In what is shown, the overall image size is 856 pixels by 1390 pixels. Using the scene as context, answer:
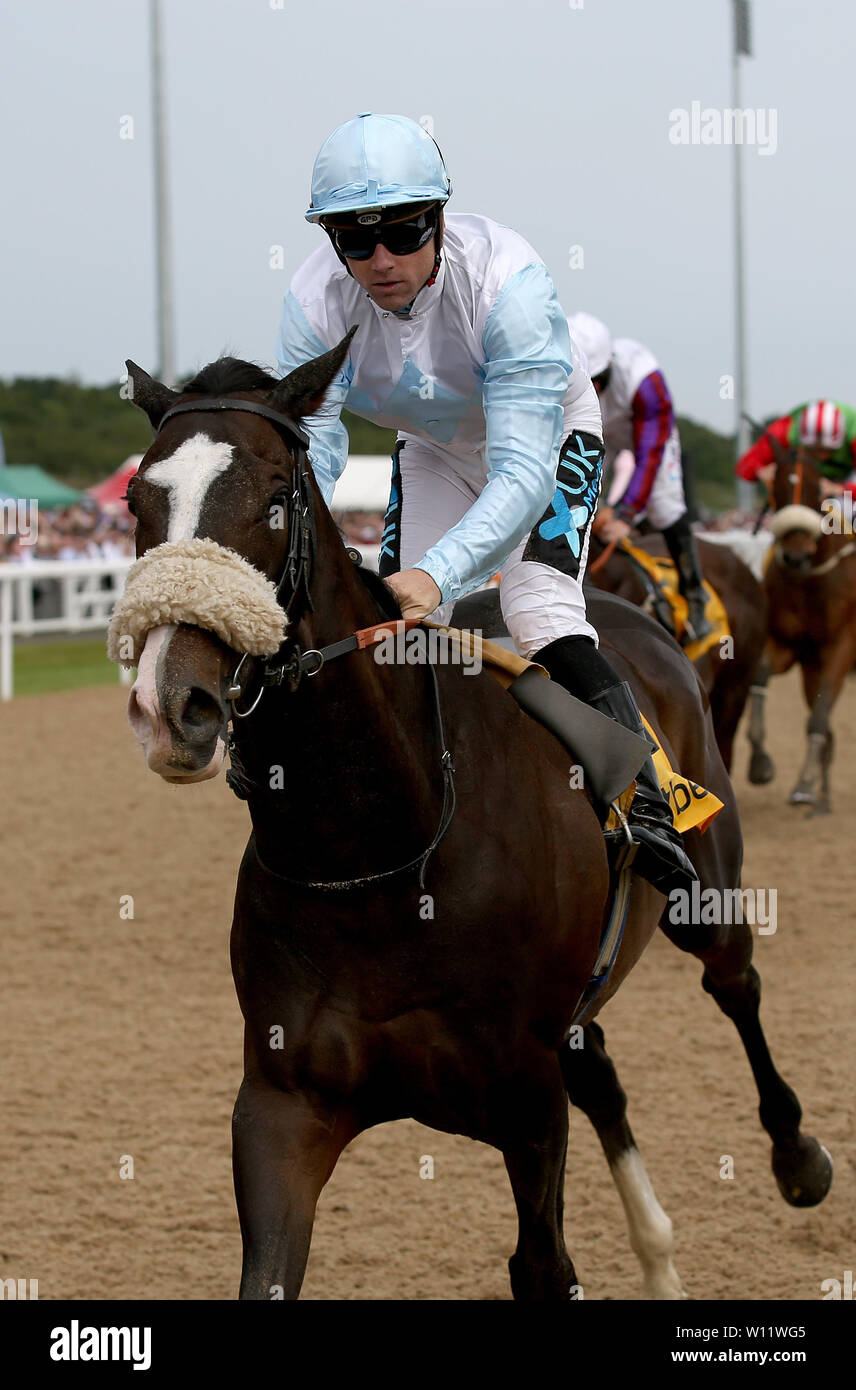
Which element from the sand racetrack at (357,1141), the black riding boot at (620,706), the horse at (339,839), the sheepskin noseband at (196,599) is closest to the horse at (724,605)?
the sand racetrack at (357,1141)

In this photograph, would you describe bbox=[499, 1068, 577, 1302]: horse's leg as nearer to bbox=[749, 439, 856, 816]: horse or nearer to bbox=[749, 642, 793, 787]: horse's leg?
bbox=[749, 439, 856, 816]: horse

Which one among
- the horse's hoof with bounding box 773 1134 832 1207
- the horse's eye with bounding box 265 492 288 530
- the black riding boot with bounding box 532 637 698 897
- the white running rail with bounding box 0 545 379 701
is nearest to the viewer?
the horse's eye with bounding box 265 492 288 530

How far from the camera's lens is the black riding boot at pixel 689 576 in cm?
802

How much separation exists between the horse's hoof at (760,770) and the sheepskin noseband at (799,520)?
1537 mm

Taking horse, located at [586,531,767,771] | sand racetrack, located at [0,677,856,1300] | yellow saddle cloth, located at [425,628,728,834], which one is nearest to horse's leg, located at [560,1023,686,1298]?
sand racetrack, located at [0,677,856,1300]

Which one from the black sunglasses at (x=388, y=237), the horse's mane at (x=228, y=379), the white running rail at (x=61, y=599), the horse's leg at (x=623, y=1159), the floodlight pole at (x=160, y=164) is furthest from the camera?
the floodlight pole at (x=160, y=164)

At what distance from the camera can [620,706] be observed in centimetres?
346

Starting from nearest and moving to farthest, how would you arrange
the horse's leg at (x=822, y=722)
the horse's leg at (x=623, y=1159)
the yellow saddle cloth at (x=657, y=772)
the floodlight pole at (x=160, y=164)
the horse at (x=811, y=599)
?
1. the yellow saddle cloth at (x=657, y=772)
2. the horse's leg at (x=623, y=1159)
3. the horse at (x=811, y=599)
4. the horse's leg at (x=822, y=722)
5. the floodlight pole at (x=160, y=164)

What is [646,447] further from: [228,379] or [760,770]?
[228,379]

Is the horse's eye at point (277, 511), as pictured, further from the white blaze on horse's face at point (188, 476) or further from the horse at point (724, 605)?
the horse at point (724, 605)

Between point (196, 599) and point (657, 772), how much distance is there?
1686mm

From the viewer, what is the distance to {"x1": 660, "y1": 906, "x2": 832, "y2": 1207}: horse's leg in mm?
4258

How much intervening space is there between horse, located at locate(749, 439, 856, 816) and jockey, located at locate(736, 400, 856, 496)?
14 centimetres
